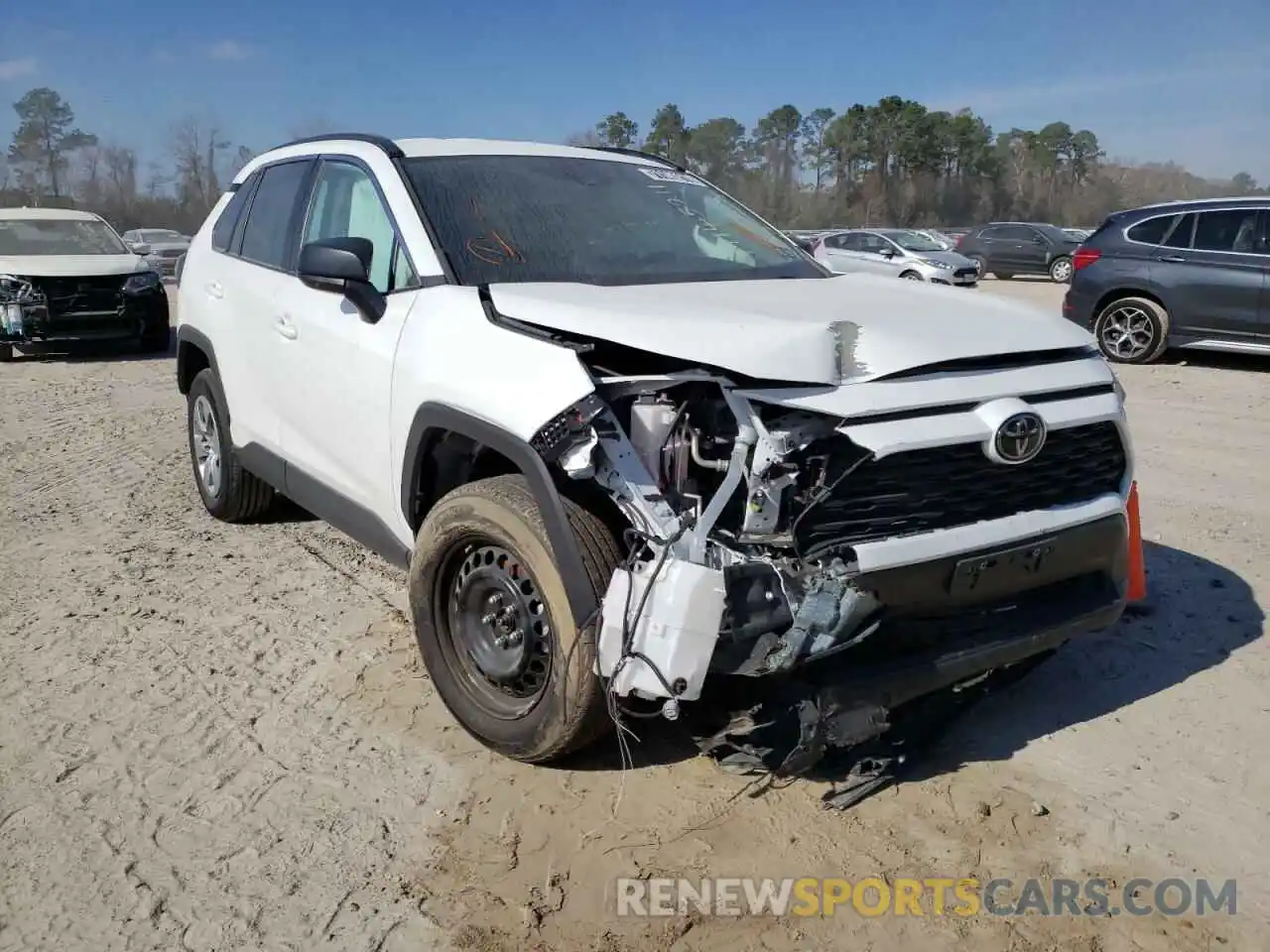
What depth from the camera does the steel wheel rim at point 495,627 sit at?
310 cm

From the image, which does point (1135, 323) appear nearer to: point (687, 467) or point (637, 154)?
point (637, 154)

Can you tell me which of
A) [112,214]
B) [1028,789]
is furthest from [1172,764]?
[112,214]

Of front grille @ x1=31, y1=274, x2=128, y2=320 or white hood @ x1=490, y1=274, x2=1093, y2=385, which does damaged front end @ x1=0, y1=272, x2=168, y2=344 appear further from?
white hood @ x1=490, y1=274, x2=1093, y2=385

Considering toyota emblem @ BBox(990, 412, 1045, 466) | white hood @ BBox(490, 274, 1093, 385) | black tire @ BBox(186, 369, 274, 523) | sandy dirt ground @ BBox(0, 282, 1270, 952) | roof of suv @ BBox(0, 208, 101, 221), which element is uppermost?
roof of suv @ BBox(0, 208, 101, 221)

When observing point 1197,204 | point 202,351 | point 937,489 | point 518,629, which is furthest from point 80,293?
point 1197,204

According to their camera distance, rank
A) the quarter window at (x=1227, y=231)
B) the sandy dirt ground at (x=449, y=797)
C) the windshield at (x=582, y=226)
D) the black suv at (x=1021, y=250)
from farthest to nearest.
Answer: the black suv at (x=1021, y=250)
the quarter window at (x=1227, y=231)
the windshield at (x=582, y=226)
the sandy dirt ground at (x=449, y=797)

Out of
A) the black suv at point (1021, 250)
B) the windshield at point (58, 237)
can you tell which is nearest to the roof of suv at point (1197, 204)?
the windshield at point (58, 237)

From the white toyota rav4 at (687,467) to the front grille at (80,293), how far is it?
9283 mm

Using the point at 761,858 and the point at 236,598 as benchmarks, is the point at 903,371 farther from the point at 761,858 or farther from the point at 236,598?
the point at 236,598

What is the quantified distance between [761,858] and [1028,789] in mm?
939

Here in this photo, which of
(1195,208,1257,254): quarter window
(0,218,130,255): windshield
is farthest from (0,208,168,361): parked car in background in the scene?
(1195,208,1257,254): quarter window

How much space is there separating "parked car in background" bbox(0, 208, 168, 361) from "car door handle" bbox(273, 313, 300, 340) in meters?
8.73

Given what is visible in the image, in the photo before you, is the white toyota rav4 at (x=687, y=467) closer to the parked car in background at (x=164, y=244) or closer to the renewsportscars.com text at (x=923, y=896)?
the renewsportscars.com text at (x=923, y=896)

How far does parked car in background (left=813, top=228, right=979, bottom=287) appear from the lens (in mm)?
22641
